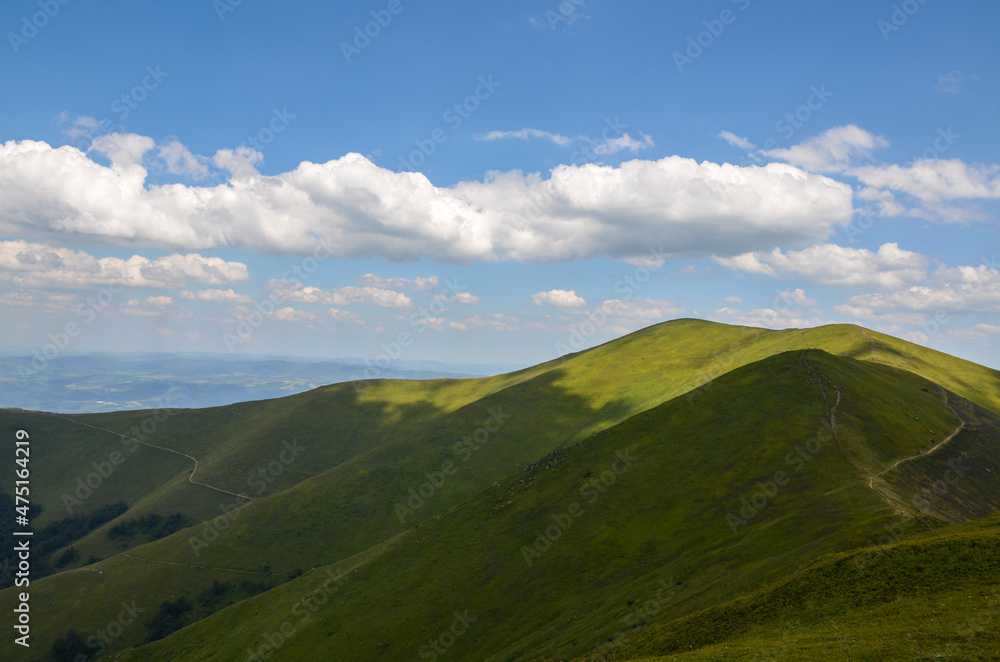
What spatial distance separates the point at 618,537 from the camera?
213ft

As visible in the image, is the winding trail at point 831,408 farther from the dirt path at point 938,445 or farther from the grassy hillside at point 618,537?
the dirt path at point 938,445

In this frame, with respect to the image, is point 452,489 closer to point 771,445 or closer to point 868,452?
point 771,445

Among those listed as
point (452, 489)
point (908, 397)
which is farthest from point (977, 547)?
point (452, 489)

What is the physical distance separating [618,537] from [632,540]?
2.28 metres

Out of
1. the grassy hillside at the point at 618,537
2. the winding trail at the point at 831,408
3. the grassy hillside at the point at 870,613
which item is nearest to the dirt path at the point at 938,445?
the grassy hillside at the point at 618,537

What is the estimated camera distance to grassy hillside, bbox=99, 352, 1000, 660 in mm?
47750

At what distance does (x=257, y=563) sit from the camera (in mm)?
125375

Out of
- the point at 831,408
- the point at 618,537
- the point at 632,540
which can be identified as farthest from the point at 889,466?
the point at 618,537

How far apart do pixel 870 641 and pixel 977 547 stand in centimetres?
1072

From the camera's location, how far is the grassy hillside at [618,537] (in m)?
47.8

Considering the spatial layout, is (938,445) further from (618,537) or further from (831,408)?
(618,537)

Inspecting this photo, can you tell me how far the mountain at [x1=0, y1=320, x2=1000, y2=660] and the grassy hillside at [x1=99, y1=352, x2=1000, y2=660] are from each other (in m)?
0.34

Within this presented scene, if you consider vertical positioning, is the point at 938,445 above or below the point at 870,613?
above

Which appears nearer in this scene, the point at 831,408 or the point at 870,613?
the point at 870,613
